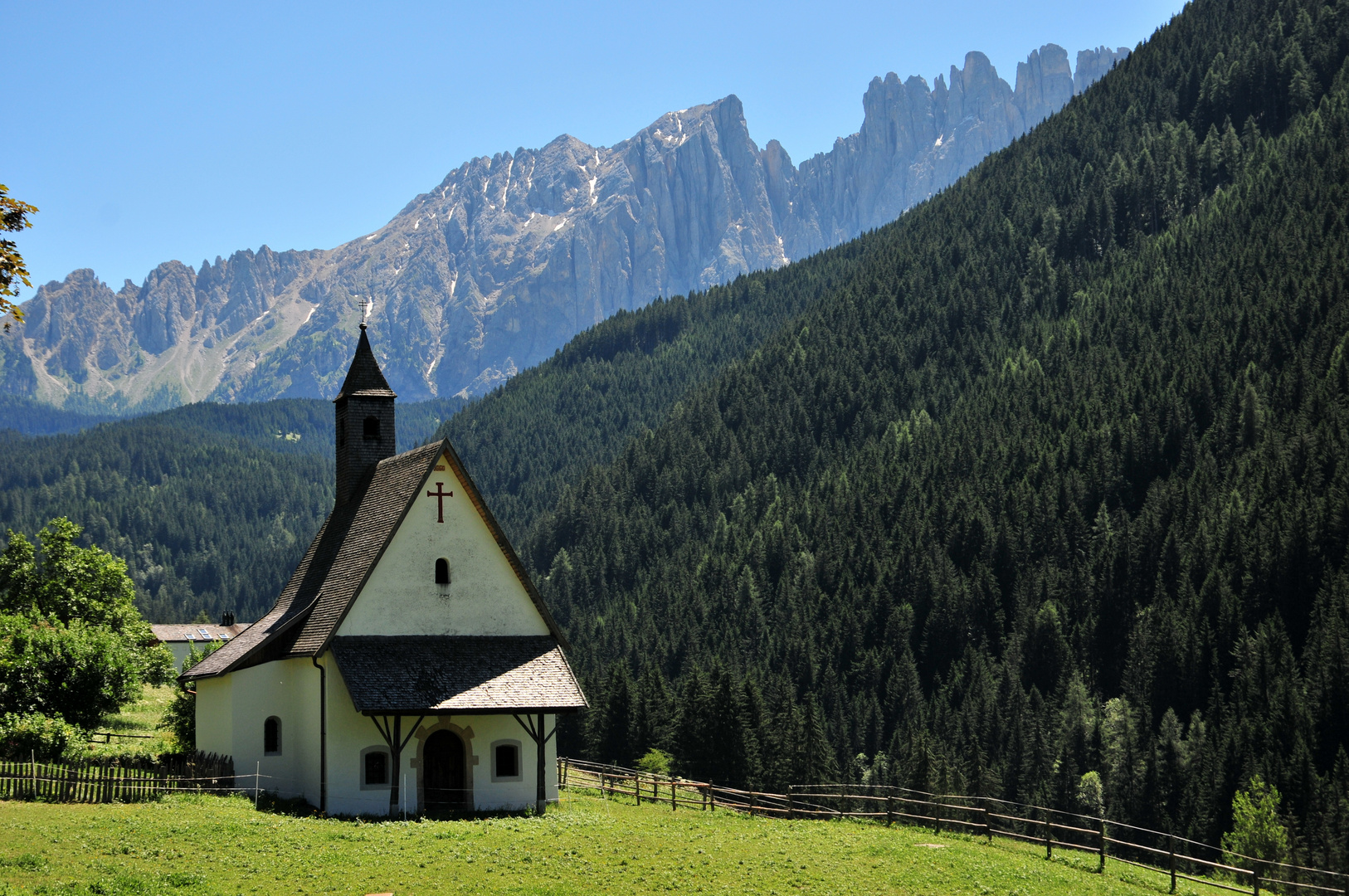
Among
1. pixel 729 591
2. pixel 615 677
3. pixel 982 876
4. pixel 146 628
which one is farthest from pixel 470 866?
pixel 729 591

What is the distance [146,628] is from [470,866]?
54.6 meters

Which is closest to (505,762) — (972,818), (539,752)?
(539,752)

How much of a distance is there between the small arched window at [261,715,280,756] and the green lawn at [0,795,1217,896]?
483cm

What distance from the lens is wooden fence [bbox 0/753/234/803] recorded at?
130ft

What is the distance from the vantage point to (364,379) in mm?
55188

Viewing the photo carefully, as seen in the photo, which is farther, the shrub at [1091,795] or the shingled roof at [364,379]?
the shrub at [1091,795]

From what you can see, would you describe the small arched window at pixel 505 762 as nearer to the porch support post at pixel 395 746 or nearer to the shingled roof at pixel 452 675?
the shingled roof at pixel 452 675

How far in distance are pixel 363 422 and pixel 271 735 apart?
1337 centimetres

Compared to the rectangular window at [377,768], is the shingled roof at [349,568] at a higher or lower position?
higher

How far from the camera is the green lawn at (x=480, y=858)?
31.3m

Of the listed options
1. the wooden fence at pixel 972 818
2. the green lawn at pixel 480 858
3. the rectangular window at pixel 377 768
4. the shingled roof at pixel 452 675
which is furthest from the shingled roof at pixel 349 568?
the wooden fence at pixel 972 818

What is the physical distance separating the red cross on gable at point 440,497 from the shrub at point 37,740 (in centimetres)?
1399

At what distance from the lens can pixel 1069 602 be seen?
542 ft

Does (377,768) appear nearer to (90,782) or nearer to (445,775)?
(445,775)
